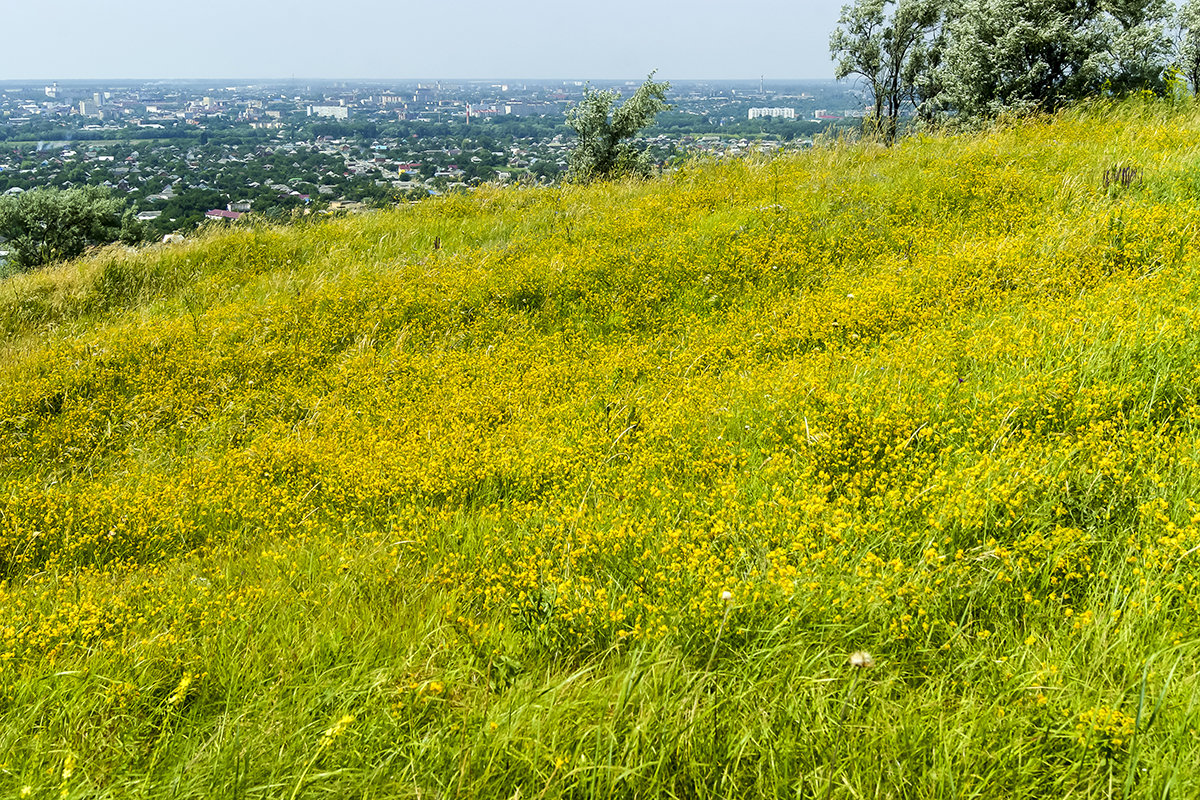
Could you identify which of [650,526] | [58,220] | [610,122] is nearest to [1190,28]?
[610,122]

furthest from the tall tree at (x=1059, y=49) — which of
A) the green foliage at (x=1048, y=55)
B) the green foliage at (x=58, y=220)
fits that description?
the green foliage at (x=58, y=220)

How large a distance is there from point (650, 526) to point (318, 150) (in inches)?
4058

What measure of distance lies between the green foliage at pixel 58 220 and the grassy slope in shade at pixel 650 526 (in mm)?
30115

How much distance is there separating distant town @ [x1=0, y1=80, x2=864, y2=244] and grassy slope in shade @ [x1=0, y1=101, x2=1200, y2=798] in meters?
7.01

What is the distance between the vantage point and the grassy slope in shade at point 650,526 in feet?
7.72

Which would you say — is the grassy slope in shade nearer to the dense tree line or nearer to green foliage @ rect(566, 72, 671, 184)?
the dense tree line

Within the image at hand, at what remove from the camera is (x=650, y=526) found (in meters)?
3.48

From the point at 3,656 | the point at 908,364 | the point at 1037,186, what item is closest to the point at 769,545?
the point at 908,364

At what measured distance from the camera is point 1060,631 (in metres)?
2.64

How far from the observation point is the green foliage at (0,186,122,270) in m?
31.4

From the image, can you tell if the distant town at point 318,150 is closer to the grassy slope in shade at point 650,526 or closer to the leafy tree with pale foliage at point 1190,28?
the grassy slope in shade at point 650,526

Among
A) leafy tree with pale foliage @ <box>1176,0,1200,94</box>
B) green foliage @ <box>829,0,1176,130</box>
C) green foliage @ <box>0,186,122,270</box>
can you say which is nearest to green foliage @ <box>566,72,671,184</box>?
green foliage @ <box>829,0,1176,130</box>

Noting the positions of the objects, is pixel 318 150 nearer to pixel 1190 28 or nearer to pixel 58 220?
pixel 58 220

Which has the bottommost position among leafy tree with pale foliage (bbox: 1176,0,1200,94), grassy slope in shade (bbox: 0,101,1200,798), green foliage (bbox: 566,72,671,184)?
grassy slope in shade (bbox: 0,101,1200,798)
